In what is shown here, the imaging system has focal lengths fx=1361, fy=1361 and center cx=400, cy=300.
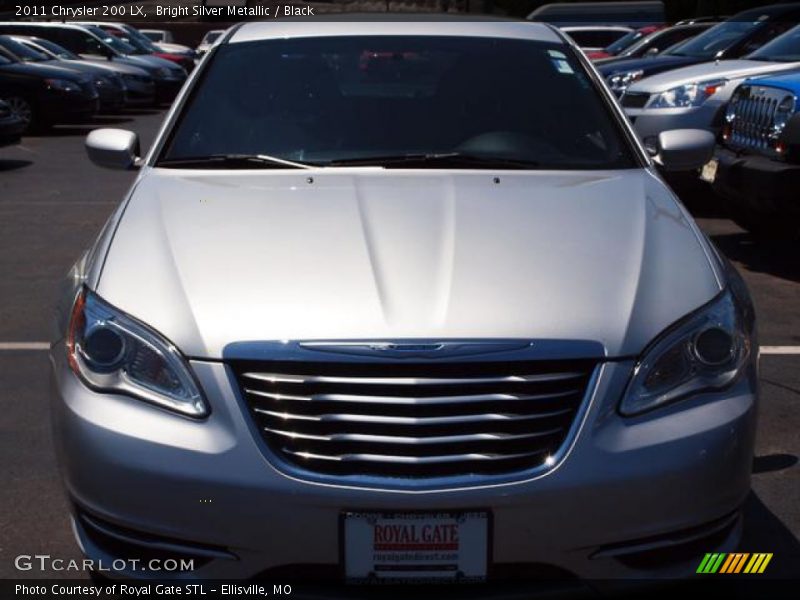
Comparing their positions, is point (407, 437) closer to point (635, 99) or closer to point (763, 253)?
point (763, 253)

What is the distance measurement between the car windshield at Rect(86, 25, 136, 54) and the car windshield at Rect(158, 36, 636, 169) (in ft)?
81.6

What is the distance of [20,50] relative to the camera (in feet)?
73.1

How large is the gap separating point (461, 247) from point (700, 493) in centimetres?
96

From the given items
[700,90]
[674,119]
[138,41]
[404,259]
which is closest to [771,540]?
[404,259]

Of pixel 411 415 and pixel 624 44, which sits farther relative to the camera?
pixel 624 44

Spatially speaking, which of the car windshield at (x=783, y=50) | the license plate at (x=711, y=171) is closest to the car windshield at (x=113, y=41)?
the car windshield at (x=783, y=50)

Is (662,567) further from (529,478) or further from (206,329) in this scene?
(206,329)

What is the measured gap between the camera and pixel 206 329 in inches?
132

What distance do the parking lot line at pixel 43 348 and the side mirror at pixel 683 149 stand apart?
6.03 ft

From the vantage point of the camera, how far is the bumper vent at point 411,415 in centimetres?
322

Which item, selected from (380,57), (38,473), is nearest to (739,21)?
(380,57)

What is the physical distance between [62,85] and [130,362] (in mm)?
18342

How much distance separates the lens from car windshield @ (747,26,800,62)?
11.2 meters

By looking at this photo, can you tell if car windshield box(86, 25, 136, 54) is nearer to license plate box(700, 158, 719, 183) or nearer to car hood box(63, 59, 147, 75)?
car hood box(63, 59, 147, 75)
